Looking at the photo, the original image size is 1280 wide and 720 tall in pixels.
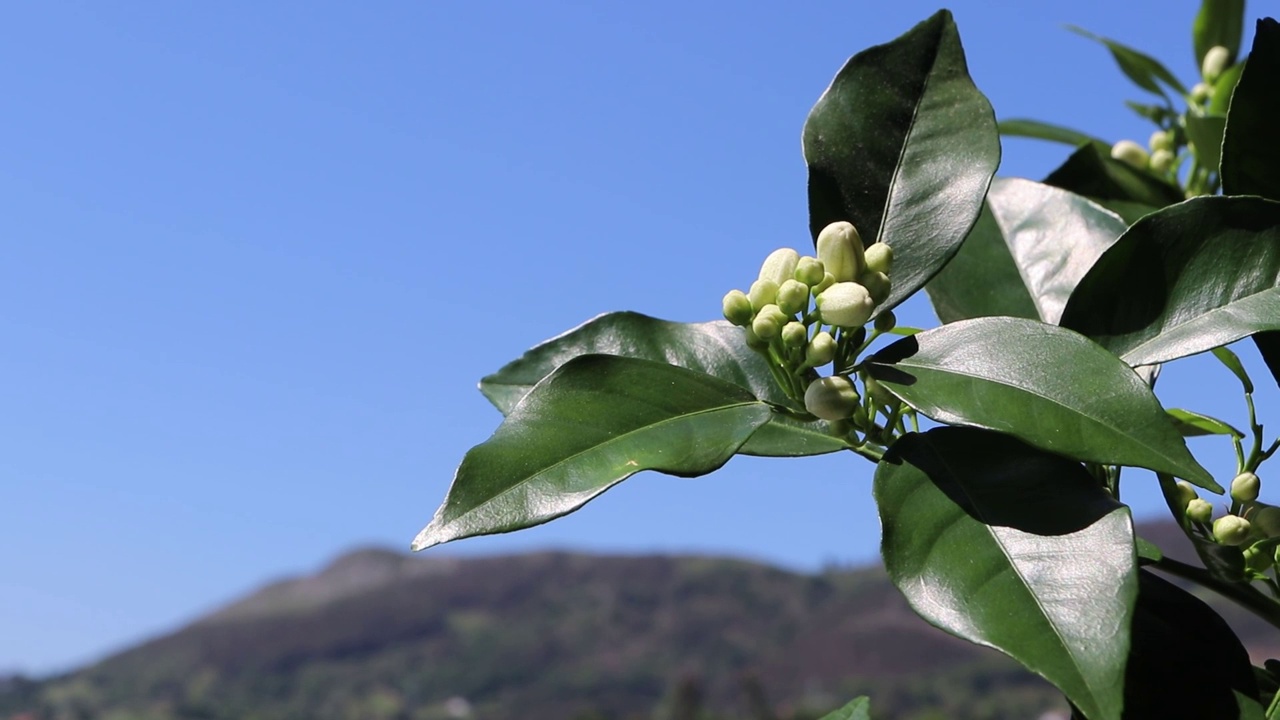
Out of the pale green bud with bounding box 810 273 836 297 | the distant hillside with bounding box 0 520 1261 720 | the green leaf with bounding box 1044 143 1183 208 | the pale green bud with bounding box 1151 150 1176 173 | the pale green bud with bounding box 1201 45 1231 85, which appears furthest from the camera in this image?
the distant hillside with bounding box 0 520 1261 720

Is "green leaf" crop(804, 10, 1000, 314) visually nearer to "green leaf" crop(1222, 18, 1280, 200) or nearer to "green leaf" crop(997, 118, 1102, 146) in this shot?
"green leaf" crop(1222, 18, 1280, 200)

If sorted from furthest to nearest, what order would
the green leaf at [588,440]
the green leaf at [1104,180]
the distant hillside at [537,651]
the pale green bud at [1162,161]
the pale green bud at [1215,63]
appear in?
the distant hillside at [537,651]
the pale green bud at [1215,63]
the pale green bud at [1162,161]
the green leaf at [1104,180]
the green leaf at [588,440]

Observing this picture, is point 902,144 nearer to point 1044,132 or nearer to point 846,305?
point 846,305

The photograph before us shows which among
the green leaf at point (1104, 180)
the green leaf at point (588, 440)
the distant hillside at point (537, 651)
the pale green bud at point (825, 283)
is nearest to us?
the green leaf at point (588, 440)

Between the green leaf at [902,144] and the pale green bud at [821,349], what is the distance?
88 mm

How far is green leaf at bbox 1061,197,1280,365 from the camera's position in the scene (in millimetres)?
779

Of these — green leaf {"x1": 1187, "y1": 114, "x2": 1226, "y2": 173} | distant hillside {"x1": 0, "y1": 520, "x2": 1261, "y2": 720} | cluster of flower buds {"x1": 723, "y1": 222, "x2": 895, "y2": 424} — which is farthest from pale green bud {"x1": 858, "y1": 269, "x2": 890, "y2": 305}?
distant hillside {"x1": 0, "y1": 520, "x2": 1261, "y2": 720}

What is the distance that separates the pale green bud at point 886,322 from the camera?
82 centimetres

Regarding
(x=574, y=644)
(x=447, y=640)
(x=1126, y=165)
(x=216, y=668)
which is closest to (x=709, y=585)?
(x=574, y=644)

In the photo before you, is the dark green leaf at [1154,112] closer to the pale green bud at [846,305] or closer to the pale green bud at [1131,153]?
the pale green bud at [1131,153]

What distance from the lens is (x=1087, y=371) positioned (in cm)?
69

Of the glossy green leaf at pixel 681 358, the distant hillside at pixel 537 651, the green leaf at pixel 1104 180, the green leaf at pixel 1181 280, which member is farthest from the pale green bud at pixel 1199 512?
the distant hillside at pixel 537 651

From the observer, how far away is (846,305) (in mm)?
762

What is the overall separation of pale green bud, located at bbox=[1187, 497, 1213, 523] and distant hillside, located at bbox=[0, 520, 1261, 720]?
71.9m
